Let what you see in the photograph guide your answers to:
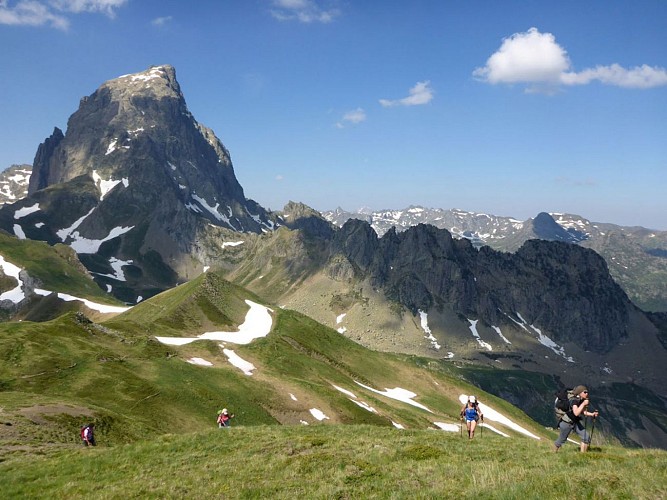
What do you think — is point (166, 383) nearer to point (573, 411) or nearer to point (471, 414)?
point (471, 414)

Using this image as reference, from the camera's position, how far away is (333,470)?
21703 millimetres

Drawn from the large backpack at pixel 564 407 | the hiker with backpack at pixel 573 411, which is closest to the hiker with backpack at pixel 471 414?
the hiker with backpack at pixel 573 411

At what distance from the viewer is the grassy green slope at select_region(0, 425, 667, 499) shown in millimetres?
17297

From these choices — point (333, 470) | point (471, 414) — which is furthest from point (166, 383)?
point (333, 470)

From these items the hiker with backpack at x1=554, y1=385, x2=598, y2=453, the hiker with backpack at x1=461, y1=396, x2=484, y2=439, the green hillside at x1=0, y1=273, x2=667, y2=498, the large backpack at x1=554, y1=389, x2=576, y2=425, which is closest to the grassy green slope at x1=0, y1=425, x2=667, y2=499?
the green hillside at x1=0, y1=273, x2=667, y2=498

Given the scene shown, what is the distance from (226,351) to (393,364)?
5017cm

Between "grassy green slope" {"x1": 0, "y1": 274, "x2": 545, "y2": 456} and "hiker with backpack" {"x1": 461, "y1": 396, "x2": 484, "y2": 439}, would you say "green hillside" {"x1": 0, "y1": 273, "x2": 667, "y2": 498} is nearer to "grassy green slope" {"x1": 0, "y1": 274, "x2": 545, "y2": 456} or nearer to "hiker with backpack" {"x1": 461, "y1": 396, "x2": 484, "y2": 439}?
"grassy green slope" {"x1": 0, "y1": 274, "x2": 545, "y2": 456}

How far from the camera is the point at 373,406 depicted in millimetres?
77125

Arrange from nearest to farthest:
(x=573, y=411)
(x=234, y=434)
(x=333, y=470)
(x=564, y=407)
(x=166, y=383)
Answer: (x=333, y=470) → (x=573, y=411) → (x=564, y=407) → (x=234, y=434) → (x=166, y=383)

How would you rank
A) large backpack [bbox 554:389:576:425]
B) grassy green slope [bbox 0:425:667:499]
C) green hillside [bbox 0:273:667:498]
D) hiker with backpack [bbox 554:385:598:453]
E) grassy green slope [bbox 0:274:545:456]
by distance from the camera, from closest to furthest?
grassy green slope [bbox 0:425:667:499] → green hillside [bbox 0:273:667:498] → hiker with backpack [bbox 554:385:598:453] → large backpack [bbox 554:389:576:425] → grassy green slope [bbox 0:274:545:456]

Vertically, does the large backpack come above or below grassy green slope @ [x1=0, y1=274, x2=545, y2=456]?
above

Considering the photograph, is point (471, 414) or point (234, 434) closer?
point (471, 414)

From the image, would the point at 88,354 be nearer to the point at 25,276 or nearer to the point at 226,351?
the point at 226,351

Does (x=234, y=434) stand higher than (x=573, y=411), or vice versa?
(x=573, y=411)
